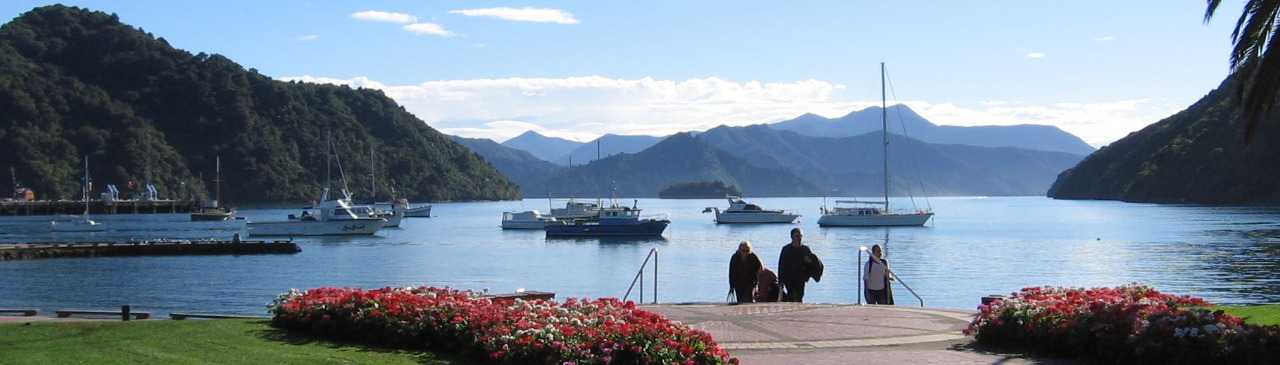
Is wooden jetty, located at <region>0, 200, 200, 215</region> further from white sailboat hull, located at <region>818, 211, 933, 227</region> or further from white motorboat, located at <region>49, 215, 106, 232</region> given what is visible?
white sailboat hull, located at <region>818, 211, 933, 227</region>

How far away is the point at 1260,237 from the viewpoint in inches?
3103

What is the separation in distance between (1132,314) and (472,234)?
100 metres

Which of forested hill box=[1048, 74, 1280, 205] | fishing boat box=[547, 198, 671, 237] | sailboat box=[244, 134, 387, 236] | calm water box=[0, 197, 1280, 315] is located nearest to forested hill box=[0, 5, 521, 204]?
calm water box=[0, 197, 1280, 315]

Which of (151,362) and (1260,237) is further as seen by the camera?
(1260,237)

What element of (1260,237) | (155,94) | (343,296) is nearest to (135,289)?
(343,296)

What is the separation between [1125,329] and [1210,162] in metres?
165

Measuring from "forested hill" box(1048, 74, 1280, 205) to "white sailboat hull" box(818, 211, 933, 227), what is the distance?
4295 cm

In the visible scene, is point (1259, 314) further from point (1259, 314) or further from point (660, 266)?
point (660, 266)

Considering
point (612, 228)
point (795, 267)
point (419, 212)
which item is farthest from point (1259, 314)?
point (419, 212)

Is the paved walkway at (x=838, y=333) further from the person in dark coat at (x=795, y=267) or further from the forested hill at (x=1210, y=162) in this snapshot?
the forested hill at (x=1210, y=162)

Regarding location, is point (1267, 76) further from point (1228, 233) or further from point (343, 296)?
point (1228, 233)

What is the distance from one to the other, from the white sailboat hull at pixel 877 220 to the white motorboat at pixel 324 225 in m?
47.5

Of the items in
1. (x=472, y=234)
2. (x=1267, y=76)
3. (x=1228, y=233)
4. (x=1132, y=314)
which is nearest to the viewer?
(x=1132, y=314)

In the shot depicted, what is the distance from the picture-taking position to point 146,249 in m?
70.4
